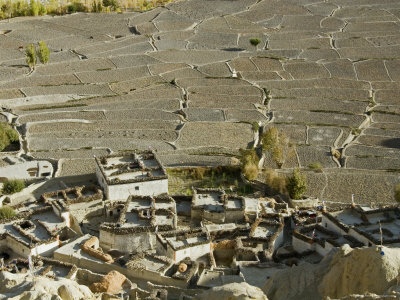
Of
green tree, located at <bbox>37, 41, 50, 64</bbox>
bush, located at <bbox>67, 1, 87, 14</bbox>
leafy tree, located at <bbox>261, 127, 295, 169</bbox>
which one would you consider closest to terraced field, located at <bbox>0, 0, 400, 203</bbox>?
leafy tree, located at <bbox>261, 127, 295, 169</bbox>

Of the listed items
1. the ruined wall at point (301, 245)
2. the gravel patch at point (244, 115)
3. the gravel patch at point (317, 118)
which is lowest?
the ruined wall at point (301, 245)

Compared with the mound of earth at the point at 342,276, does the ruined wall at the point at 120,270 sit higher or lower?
lower

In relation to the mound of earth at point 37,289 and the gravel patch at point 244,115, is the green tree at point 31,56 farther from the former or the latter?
the mound of earth at point 37,289

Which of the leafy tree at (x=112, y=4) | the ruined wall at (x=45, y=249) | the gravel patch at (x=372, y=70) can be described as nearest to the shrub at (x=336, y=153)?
the gravel patch at (x=372, y=70)

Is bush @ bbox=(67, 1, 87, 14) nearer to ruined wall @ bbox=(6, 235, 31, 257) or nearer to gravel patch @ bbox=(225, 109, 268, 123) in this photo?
gravel patch @ bbox=(225, 109, 268, 123)

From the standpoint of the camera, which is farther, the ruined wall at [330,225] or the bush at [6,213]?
the bush at [6,213]

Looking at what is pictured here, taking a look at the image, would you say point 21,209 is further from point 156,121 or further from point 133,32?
point 133,32

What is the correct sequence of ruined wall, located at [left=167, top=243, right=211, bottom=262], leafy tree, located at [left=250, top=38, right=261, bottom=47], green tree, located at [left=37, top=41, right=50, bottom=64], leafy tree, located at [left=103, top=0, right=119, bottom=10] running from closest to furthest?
ruined wall, located at [left=167, top=243, right=211, bottom=262], green tree, located at [left=37, top=41, right=50, bottom=64], leafy tree, located at [left=250, top=38, right=261, bottom=47], leafy tree, located at [left=103, top=0, right=119, bottom=10]
